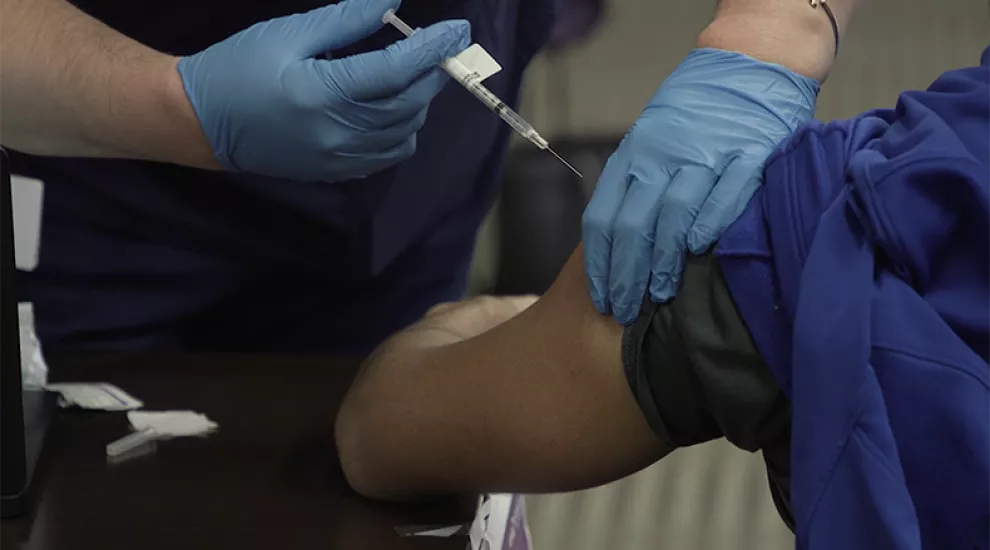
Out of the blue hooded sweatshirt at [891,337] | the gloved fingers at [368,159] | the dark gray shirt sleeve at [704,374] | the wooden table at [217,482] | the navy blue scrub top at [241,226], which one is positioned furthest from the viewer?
the navy blue scrub top at [241,226]

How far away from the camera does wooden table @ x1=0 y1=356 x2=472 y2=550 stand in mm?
890

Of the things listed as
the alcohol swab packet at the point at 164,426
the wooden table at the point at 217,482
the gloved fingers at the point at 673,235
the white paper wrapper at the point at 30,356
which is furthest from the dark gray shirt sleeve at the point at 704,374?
the white paper wrapper at the point at 30,356

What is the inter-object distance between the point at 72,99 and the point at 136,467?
12.3 inches

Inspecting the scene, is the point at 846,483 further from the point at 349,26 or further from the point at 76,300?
the point at 76,300

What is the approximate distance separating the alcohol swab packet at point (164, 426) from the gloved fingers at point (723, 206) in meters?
0.51

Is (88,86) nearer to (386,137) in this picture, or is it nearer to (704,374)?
(386,137)

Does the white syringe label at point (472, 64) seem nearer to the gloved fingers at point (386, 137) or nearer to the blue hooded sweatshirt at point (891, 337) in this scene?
the gloved fingers at point (386, 137)

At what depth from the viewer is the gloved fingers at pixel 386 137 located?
3.20ft

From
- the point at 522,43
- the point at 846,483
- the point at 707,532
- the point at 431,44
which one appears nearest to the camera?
the point at 846,483

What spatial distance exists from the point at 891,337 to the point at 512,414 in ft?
0.96

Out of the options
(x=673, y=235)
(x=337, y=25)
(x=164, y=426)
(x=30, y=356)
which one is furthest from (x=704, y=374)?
(x=30, y=356)

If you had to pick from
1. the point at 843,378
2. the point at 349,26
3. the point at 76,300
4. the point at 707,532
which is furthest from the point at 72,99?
the point at 707,532

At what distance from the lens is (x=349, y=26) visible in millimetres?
961

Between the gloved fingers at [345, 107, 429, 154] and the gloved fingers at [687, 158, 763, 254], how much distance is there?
0.97ft
